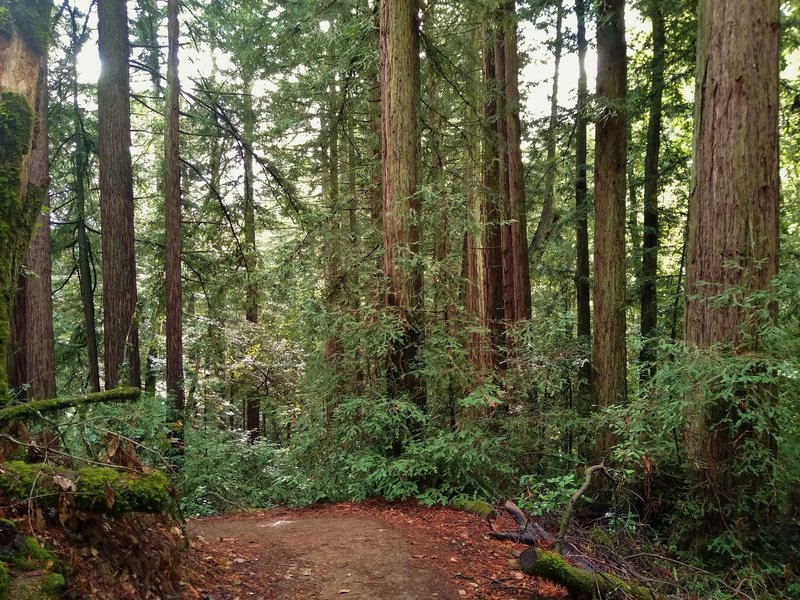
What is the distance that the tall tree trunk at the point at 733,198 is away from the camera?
519 cm

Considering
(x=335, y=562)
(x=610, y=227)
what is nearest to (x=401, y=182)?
(x=610, y=227)

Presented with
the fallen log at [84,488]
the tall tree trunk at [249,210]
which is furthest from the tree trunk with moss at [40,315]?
the fallen log at [84,488]

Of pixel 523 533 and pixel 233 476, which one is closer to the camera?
pixel 523 533

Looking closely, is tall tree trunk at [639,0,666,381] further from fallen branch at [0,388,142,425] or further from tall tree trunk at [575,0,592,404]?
fallen branch at [0,388,142,425]

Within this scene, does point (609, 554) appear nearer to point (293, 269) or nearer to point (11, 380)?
point (293, 269)

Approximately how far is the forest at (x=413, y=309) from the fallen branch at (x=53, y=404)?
1.0 inches

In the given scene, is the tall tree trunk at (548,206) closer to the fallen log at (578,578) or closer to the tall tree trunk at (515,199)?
the tall tree trunk at (515,199)

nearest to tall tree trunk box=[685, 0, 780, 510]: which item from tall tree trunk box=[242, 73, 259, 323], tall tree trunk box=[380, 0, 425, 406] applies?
tall tree trunk box=[380, 0, 425, 406]

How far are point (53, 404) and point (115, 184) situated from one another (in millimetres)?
6325

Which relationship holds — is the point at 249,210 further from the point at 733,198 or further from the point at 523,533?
the point at 733,198

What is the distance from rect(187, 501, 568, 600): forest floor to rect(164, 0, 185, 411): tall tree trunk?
436cm

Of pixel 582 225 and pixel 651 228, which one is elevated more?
pixel 582 225

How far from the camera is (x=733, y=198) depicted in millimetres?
5445

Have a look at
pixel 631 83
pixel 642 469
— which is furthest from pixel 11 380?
pixel 631 83
